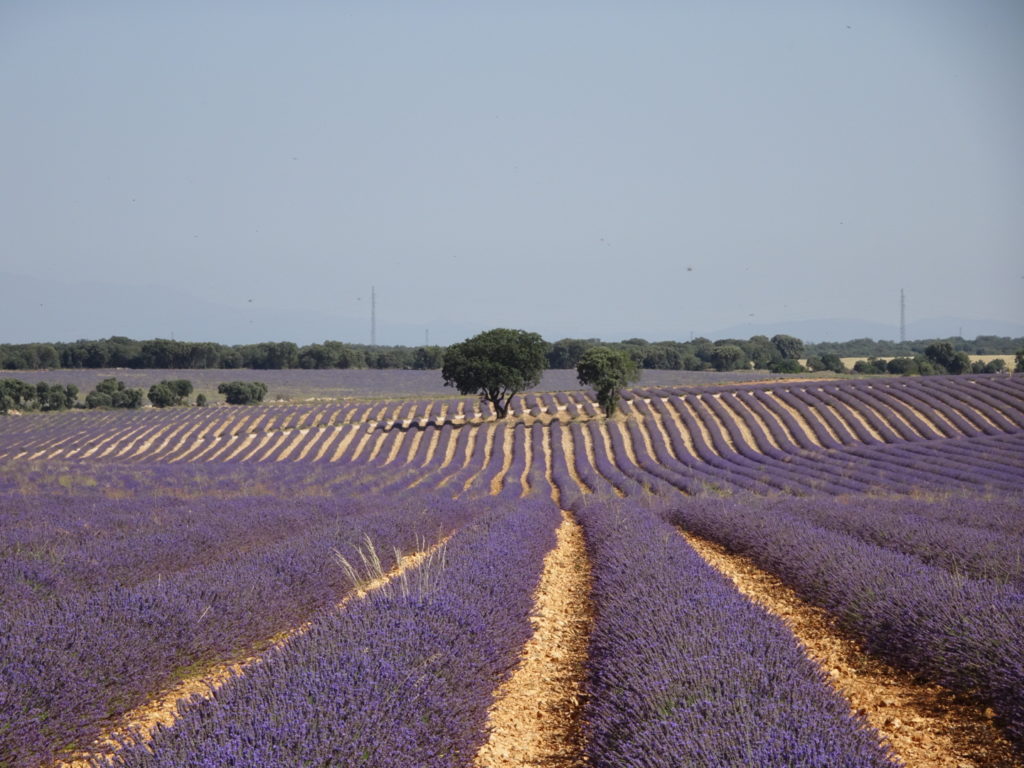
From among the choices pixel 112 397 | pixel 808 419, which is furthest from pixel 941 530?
pixel 112 397

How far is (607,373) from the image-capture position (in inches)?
1432

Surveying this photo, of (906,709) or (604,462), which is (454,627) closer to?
(906,709)

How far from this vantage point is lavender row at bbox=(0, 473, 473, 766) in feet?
11.8

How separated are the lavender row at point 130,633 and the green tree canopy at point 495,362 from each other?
29678 millimetres

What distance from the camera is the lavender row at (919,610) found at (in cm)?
396

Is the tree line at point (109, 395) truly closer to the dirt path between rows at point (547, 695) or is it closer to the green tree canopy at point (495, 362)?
the green tree canopy at point (495, 362)

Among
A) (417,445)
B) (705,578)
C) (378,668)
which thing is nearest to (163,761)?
(378,668)

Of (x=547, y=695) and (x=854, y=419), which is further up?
(x=547, y=695)

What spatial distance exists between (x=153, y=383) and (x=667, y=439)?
143ft

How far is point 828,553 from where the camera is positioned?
6.88m

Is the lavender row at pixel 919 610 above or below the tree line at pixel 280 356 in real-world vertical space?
below

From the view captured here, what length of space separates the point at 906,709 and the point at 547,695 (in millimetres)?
1996

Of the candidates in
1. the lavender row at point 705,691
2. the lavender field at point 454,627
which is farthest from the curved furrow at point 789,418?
the lavender row at point 705,691

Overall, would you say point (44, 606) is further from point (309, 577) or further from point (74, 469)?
point (74, 469)
